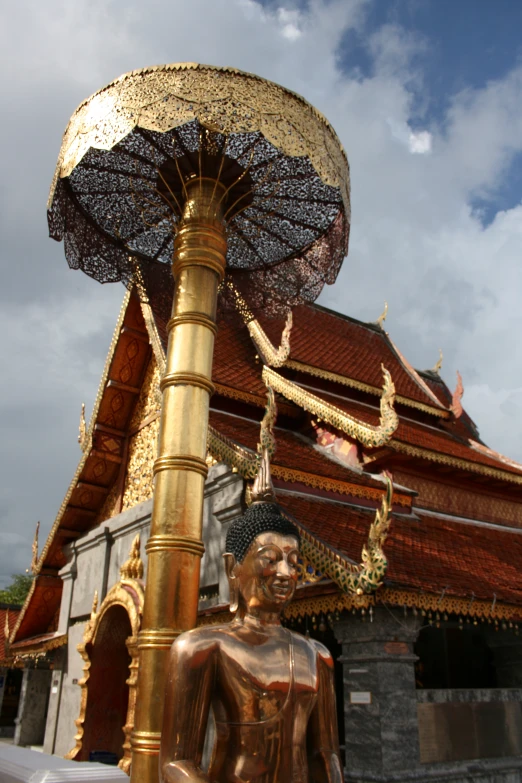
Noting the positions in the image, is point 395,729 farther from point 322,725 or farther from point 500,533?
point 500,533

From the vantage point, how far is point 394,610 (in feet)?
16.9

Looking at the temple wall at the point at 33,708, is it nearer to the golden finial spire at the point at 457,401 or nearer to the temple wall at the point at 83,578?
the temple wall at the point at 83,578

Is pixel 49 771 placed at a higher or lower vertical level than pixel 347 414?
lower

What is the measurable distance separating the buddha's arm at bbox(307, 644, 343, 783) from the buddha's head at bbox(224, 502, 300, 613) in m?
0.27

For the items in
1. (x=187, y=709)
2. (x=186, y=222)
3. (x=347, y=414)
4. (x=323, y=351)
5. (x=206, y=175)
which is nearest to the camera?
(x=187, y=709)

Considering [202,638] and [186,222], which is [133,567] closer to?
[186,222]

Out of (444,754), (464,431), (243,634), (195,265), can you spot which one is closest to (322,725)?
(243,634)

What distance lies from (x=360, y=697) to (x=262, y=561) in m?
3.37

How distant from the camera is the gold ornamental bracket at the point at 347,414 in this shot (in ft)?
21.7

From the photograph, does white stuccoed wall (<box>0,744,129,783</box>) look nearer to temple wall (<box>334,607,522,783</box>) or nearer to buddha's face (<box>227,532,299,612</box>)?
buddha's face (<box>227,532,299,612</box>)

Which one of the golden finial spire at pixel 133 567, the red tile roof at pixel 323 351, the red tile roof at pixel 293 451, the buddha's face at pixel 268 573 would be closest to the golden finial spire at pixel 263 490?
the buddha's face at pixel 268 573

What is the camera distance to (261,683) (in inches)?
81.7

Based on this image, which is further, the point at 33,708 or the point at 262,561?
the point at 33,708

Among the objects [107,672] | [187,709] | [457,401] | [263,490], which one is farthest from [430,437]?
[187,709]
